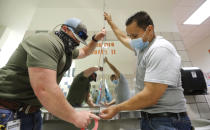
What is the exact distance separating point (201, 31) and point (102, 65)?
2.66 m

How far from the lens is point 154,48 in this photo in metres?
0.57

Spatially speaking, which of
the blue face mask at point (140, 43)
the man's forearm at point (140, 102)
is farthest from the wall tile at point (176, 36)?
the man's forearm at point (140, 102)

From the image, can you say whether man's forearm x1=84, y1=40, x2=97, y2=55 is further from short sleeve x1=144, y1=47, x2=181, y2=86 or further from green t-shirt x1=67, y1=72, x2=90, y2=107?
short sleeve x1=144, y1=47, x2=181, y2=86

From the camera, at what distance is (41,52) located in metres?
0.40

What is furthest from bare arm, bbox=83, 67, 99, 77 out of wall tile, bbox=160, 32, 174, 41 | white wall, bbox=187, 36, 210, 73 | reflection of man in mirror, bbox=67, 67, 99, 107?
white wall, bbox=187, 36, 210, 73

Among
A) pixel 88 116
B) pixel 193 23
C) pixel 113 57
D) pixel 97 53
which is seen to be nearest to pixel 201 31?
pixel 193 23

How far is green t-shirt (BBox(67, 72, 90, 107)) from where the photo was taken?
1.03 m

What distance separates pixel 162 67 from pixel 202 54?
3.44 metres

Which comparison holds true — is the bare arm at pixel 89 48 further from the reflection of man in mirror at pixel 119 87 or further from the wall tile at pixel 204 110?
the wall tile at pixel 204 110

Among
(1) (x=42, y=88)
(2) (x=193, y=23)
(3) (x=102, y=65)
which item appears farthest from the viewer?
(2) (x=193, y=23)

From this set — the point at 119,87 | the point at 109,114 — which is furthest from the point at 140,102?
the point at 119,87

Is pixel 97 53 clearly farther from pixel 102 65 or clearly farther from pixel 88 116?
pixel 88 116

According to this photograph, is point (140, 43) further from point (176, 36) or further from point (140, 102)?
point (176, 36)

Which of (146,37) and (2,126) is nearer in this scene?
(2,126)
